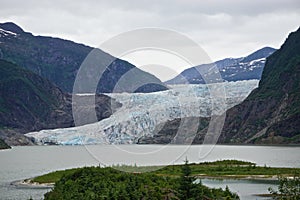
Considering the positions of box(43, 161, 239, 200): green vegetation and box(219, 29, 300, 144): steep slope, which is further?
box(219, 29, 300, 144): steep slope

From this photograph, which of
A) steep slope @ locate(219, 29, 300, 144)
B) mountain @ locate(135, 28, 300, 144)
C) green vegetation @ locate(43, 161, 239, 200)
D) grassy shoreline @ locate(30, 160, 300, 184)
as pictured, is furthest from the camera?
mountain @ locate(135, 28, 300, 144)

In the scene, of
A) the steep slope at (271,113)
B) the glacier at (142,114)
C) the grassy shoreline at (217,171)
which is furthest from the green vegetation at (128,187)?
the steep slope at (271,113)

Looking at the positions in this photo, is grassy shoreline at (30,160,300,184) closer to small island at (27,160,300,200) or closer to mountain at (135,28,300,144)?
small island at (27,160,300,200)

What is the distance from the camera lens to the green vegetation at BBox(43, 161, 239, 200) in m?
32.0

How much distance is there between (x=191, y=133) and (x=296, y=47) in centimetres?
6308

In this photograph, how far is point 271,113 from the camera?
550 feet

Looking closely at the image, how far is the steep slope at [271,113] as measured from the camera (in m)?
154

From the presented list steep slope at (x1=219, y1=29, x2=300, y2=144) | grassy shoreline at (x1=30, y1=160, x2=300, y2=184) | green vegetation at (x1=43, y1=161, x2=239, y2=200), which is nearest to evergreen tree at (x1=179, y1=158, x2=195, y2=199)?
green vegetation at (x1=43, y1=161, x2=239, y2=200)

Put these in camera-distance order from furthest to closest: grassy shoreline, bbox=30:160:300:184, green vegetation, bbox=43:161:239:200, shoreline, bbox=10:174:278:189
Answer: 1. grassy shoreline, bbox=30:160:300:184
2. shoreline, bbox=10:174:278:189
3. green vegetation, bbox=43:161:239:200

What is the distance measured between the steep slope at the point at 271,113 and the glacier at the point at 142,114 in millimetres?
6844

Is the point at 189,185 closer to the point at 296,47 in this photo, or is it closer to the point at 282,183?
the point at 282,183

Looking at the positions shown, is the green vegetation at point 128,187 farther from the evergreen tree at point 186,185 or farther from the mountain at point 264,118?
the mountain at point 264,118

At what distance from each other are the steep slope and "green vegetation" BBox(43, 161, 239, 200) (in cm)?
11029

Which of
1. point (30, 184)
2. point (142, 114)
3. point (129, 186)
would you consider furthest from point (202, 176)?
point (142, 114)
